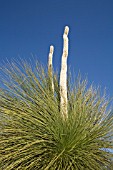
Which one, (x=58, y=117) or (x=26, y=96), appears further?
(x=26, y=96)

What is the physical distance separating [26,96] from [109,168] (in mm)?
1223

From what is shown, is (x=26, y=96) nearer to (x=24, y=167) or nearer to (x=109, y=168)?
(x=24, y=167)

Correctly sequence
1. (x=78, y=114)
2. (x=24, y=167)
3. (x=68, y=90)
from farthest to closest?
1. (x=68, y=90)
2. (x=78, y=114)
3. (x=24, y=167)

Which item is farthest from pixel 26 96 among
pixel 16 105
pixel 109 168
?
pixel 109 168

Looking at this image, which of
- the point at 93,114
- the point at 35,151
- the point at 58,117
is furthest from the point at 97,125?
the point at 35,151

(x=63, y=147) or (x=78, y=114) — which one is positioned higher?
(x=78, y=114)

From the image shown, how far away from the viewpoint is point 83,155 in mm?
3287

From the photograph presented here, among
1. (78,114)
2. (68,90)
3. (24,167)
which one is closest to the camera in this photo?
(24,167)

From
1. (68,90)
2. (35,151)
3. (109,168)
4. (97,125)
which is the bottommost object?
(109,168)

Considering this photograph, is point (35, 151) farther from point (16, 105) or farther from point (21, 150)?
point (16, 105)

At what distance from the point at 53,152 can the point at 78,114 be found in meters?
0.50

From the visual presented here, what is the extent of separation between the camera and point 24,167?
3.19 m

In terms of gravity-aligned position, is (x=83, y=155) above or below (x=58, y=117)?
below

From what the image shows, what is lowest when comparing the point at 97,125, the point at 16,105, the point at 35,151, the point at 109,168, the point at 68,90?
the point at 109,168
